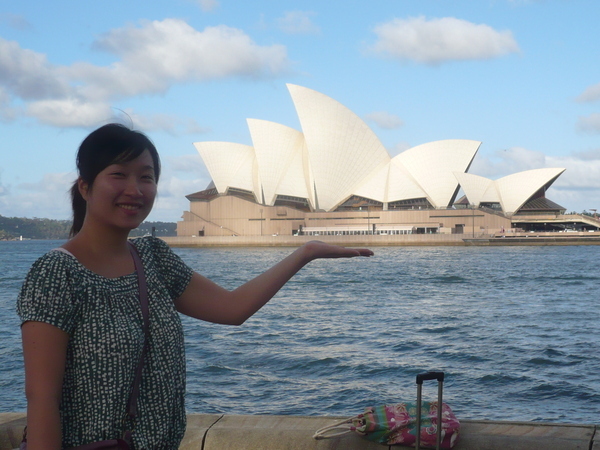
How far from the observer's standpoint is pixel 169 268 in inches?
58.6

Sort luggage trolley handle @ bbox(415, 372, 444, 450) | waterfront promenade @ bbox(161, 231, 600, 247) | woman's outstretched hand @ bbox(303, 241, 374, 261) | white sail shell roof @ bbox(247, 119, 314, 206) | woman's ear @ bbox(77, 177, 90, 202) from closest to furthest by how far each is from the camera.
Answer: woman's ear @ bbox(77, 177, 90, 202) → woman's outstretched hand @ bbox(303, 241, 374, 261) → luggage trolley handle @ bbox(415, 372, 444, 450) → waterfront promenade @ bbox(161, 231, 600, 247) → white sail shell roof @ bbox(247, 119, 314, 206)

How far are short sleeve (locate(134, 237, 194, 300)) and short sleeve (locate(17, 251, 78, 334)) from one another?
269mm

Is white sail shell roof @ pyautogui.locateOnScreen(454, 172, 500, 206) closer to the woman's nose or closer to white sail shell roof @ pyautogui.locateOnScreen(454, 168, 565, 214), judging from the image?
white sail shell roof @ pyautogui.locateOnScreen(454, 168, 565, 214)

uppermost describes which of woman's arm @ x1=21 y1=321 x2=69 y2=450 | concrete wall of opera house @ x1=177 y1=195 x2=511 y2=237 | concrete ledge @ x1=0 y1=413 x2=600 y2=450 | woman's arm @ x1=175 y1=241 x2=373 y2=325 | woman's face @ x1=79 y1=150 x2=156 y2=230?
concrete wall of opera house @ x1=177 y1=195 x2=511 y2=237

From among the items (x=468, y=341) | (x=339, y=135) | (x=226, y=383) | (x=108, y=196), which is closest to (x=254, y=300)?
(x=108, y=196)

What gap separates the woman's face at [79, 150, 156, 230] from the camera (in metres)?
1.34

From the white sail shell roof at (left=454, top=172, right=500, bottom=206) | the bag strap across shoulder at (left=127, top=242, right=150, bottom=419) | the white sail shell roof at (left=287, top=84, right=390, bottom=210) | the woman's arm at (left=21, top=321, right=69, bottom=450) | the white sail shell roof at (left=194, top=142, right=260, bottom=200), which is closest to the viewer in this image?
the woman's arm at (left=21, top=321, right=69, bottom=450)

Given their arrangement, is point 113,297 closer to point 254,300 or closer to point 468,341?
point 254,300

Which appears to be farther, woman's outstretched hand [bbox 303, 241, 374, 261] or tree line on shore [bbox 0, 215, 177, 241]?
tree line on shore [bbox 0, 215, 177, 241]

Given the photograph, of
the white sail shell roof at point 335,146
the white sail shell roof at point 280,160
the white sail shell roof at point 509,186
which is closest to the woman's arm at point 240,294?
the white sail shell roof at point 335,146

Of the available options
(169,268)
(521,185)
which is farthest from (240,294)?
(521,185)

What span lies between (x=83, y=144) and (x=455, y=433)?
1864 mm

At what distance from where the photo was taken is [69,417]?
4.09 feet

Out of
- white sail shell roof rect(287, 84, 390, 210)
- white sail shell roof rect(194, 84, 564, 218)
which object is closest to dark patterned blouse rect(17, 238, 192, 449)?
white sail shell roof rect(287, 84, 390, 210)
